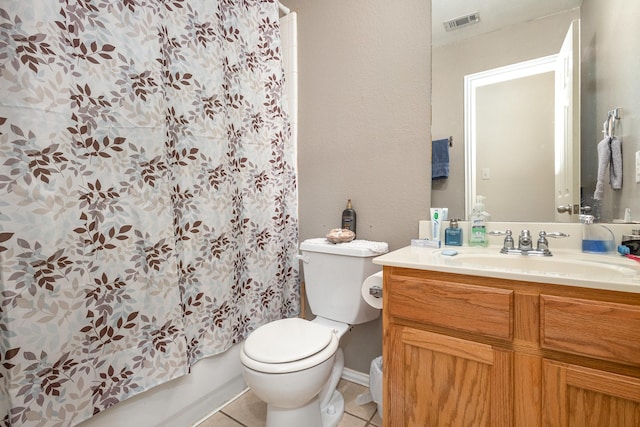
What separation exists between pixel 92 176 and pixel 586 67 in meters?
1.88

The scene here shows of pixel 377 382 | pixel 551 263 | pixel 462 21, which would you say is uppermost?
pixel 462 21

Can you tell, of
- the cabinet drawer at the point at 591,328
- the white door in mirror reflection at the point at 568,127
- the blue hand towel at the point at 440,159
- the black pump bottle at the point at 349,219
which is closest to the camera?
the cabinet drawer at the point at 591,328

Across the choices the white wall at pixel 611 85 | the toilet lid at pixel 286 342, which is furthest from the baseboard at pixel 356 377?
the white wall at pixel 611 85

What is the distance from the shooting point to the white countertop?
2.34 ft

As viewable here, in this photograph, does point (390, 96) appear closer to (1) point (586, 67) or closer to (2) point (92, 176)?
(1) point (586, 67)

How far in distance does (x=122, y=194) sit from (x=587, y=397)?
1526 mm

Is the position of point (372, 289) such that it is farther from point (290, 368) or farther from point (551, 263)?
point (551, 263)

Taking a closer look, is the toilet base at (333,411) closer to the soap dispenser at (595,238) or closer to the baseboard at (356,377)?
the baseboard at (356,377)

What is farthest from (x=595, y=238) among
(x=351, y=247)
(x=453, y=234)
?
(x=351, y=247)

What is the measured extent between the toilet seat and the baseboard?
59 cm

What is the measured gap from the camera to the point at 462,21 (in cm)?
131

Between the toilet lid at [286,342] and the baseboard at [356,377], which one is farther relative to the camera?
the baseboard at [356,377]

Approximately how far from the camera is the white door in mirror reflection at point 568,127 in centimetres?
113

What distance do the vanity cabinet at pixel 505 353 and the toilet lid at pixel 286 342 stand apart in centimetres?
28
